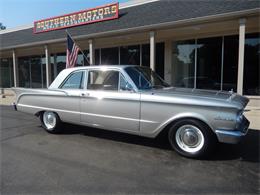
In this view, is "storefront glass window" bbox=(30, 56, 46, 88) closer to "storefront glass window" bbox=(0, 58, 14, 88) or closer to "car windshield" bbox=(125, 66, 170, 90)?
"storefront glass window" bbox=(0, 58, 14, 88)

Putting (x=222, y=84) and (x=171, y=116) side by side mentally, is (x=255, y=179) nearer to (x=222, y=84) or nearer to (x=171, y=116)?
(x=171, y=116)

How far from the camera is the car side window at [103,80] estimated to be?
511 centimetres

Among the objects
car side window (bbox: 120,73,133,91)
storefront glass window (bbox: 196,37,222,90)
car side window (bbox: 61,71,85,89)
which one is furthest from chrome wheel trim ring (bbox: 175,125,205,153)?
storefront glass window (bbox: 196,37,222,90)

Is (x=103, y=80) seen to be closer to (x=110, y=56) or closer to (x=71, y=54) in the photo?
(x=71, y=54)

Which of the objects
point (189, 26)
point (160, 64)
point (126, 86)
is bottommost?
point (126, 86)

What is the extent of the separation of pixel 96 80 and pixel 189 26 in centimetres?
588

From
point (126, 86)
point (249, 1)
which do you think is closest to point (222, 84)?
point (249, 1)

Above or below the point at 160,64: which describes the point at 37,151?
below

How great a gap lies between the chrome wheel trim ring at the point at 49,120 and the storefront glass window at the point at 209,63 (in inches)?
343

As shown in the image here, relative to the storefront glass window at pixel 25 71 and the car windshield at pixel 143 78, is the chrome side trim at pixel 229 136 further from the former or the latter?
the storefront glass window at pixel 25 71

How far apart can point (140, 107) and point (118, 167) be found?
1294mm

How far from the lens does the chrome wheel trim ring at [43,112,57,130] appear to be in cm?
607

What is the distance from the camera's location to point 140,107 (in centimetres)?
461

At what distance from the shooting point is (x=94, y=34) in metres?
11.7
